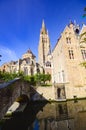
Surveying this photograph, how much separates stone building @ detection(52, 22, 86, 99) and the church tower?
45.4 meters

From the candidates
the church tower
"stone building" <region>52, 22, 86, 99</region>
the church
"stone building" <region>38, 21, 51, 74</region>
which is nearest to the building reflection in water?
the church

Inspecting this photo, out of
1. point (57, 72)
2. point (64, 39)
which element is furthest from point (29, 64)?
point (64, 39)

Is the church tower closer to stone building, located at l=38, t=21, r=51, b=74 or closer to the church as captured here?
stone building, located at l=38, t=21, r=51, b=74

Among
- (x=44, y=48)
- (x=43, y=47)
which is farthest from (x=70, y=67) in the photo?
(x=43, y=47)

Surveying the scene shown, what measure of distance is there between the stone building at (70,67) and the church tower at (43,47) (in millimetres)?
45374

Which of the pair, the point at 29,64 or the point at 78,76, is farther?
the point at 29,64

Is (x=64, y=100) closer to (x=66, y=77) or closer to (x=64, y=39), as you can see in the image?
(x=66, y=77)

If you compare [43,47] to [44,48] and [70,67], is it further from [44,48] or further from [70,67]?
[70,67]

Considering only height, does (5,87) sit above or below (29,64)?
below

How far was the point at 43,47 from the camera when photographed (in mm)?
92812

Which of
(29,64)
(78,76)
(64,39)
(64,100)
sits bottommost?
(64,100)

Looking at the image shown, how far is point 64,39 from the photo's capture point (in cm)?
3856

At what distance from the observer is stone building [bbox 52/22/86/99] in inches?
1257

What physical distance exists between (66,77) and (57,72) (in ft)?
22.0
